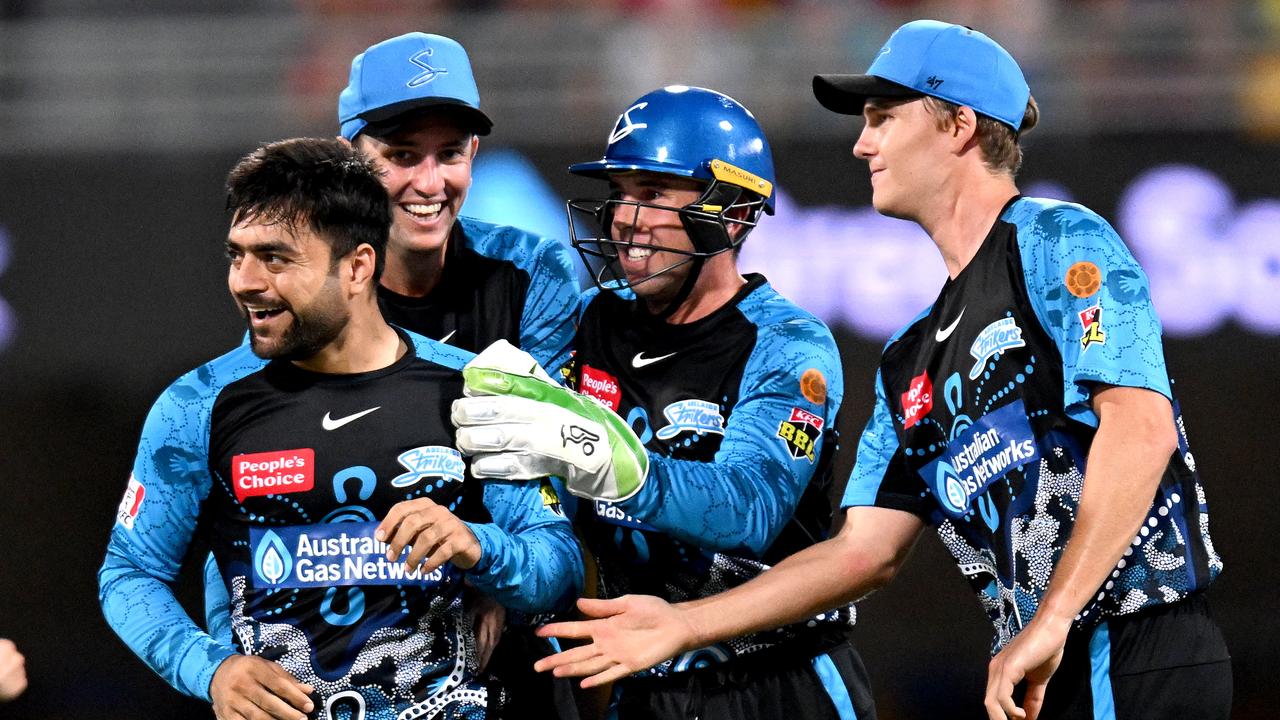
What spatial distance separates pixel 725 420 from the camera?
3.61 metres

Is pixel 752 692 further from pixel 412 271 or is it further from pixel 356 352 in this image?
pixel 412 271

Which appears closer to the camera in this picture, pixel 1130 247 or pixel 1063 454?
pixel 1063 454

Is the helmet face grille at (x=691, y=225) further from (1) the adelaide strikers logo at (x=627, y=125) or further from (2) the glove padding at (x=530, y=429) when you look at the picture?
(2) the glove padding at (x=530, y=429)

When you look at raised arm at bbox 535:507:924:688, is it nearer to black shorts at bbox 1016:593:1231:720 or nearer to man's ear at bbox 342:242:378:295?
black shorts at bbox 1016:593:1231:720

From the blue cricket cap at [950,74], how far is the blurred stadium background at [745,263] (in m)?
4.00

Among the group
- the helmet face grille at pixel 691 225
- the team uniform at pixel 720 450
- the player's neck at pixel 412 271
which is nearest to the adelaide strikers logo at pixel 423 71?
the player's neck at pixel 412 271

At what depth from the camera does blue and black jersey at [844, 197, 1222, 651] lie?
9.94 feet

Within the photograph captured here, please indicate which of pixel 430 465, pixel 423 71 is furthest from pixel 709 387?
pixel 423 71

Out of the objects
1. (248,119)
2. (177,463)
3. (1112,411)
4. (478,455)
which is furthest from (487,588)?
(248,119)

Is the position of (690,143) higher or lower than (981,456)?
higher

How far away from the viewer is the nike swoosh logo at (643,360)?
147 inches

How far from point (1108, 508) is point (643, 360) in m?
1.26

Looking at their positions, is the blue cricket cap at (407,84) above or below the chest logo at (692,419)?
above

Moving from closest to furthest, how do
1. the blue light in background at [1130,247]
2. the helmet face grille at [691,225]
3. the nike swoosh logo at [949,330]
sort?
the nike swoosh logo at [949,330] → the helmet face grille at [691,225] → the blue light in background at [1130,247]
